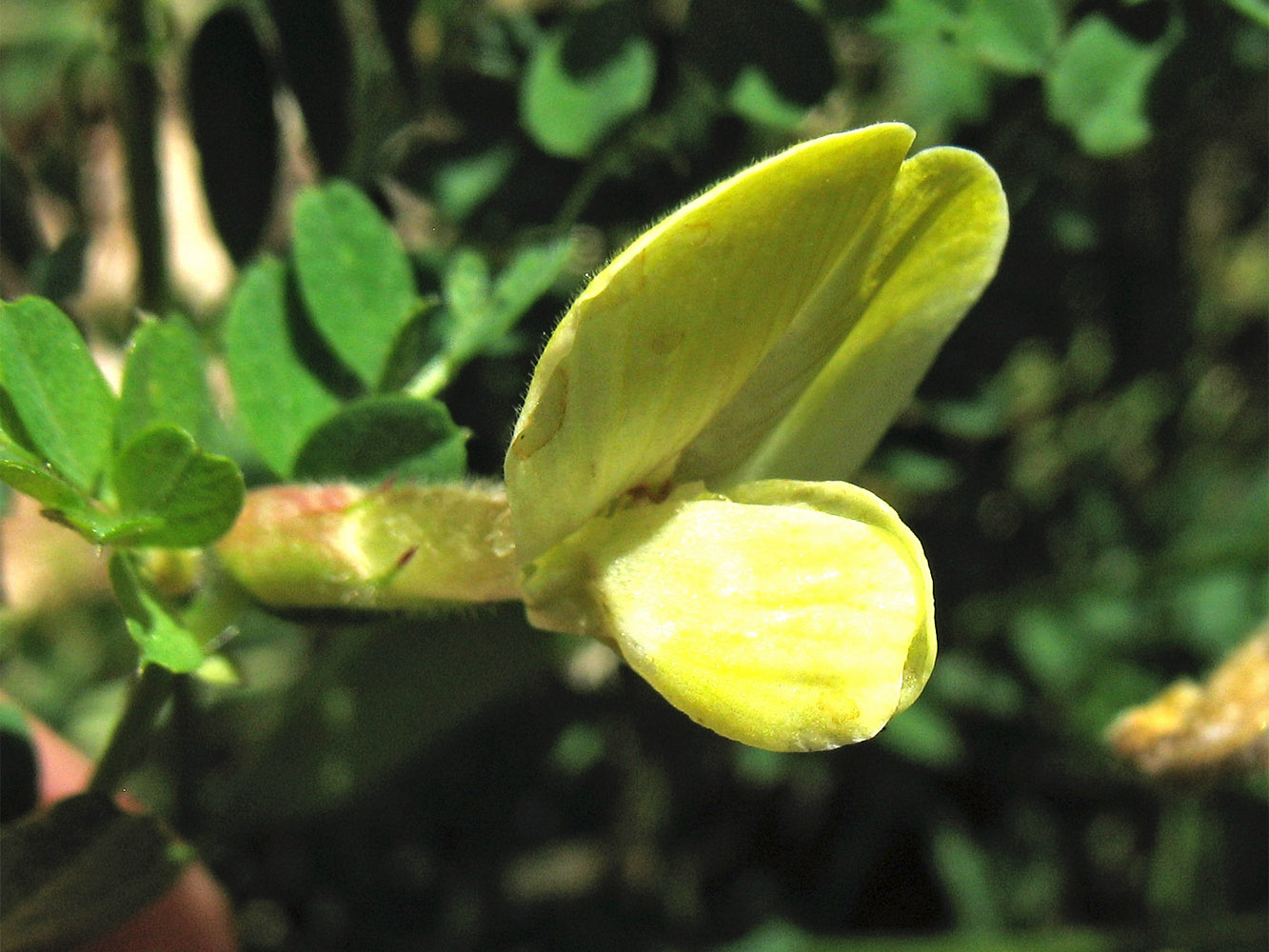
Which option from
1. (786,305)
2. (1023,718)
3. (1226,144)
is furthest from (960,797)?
(786,305)

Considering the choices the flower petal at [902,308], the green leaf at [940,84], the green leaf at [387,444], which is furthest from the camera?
the green leaf at [940,84]

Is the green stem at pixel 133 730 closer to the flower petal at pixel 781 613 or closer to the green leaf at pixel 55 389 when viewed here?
the green leaf at pixel 55 389

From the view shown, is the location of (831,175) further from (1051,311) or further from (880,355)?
(1051,311)

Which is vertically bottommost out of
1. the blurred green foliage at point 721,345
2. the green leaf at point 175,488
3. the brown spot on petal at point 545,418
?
the blurred green foliage at point 721,345

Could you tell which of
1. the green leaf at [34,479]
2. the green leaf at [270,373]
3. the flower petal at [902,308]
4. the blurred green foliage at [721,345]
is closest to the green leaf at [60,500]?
the green leaf at [34,479]

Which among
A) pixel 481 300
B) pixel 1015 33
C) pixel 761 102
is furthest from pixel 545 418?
→ pixel 1015 33

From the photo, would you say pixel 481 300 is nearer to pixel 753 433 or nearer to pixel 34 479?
pixel 753 433

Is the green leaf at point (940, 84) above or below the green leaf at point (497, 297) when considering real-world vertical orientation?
below
